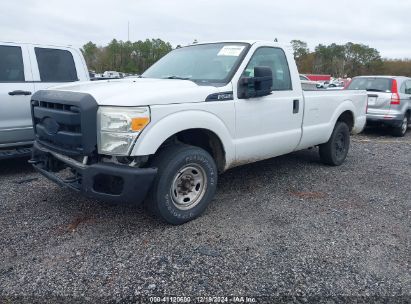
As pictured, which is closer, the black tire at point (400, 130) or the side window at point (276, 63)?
the side window at point (276, 63)

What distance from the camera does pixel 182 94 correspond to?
11.6ft

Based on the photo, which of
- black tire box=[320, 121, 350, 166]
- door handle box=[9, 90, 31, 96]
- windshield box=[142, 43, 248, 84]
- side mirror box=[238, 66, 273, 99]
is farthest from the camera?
black tire box=[320, 121, 350, 166]

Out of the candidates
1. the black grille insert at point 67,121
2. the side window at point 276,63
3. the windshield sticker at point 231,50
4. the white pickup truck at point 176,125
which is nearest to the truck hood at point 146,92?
the white pickup truck at point 176,125

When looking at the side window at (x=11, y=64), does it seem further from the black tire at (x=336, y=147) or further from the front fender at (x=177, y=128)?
the black tire at (x=336, y=147)

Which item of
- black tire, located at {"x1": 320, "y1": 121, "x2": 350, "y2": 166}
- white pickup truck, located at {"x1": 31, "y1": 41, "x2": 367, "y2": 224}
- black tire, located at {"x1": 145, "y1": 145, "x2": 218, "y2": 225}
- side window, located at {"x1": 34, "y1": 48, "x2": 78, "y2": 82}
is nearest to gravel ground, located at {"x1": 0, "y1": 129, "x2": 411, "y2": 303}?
Answer: black tire, located at {"x1": 145, "y1": 145, "x2": 218, "y2": 225}

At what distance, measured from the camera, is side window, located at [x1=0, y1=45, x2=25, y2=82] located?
16.8ft

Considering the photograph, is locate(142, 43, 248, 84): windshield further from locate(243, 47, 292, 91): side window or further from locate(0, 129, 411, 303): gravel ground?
locate(0, 129, 411, 303): gravel ground

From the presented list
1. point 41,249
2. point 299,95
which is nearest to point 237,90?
point 299,95

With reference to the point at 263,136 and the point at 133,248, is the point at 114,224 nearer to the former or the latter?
the point at 133,248

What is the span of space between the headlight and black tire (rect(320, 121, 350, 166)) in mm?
3788

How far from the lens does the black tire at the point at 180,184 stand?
3449 mm

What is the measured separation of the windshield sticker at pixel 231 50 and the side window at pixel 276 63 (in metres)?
0.19

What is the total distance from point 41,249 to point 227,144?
2.07 meters

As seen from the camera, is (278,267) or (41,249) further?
(41,249)
